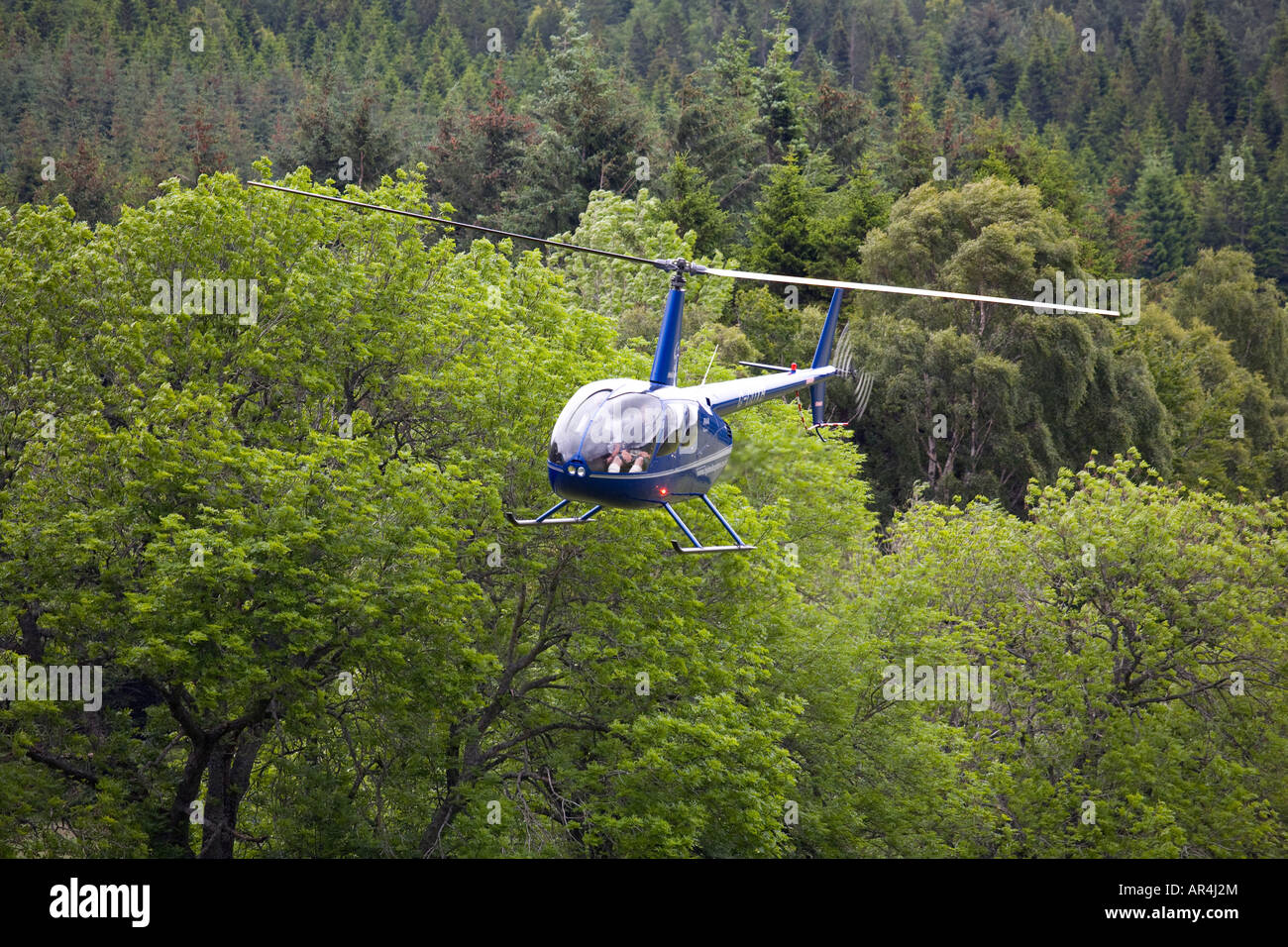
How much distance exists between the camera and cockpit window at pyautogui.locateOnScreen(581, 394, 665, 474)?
1644 centimetres

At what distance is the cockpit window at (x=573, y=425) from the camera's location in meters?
16.5

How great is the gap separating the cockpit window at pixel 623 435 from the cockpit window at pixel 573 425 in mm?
94

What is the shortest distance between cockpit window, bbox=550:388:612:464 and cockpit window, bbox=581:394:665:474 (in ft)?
0.31

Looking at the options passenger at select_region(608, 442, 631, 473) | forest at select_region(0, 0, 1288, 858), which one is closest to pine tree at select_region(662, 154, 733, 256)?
forest at select_region(0, 0, 1288, 858)

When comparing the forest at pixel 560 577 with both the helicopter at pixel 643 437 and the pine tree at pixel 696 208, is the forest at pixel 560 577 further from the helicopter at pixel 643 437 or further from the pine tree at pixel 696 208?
the pine tree at pixel 696 208

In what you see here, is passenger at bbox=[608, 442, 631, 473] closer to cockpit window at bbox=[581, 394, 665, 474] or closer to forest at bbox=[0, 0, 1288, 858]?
cockpit window at bbox=[581, 394, 665, 474]

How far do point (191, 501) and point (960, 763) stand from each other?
685 inches

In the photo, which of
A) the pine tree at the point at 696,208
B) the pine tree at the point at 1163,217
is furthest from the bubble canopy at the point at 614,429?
the pine tree at the point at 1163,217

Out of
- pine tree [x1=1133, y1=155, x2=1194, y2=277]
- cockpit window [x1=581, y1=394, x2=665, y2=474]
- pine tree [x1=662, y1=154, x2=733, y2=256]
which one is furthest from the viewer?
pine tree [x1=1133, y1=155, x2=1194, y2=277]

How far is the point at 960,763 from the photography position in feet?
107

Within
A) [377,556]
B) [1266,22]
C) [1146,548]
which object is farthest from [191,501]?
[1266,22]

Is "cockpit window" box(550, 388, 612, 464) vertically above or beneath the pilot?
above

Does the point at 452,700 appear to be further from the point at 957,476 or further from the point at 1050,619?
the point at 957,476

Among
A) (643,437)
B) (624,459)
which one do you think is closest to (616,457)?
(624,459)
